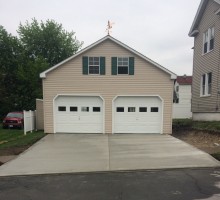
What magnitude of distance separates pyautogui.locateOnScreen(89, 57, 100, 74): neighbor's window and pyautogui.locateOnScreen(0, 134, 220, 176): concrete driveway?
249 inches

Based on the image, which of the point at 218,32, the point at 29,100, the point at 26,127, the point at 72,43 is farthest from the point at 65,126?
the point at 72,43

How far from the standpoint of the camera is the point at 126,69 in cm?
1695

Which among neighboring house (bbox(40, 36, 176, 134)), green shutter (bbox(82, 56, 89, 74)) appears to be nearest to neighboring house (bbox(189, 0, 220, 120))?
neighboring house (bbox(40, 36, 176, 134))

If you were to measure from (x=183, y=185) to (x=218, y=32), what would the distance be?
1304 centimetres

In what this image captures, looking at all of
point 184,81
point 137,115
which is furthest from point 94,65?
point 184,81

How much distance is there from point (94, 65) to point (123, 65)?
6.52ft

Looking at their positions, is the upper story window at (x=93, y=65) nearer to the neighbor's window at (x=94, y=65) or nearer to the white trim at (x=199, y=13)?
the neighbor's window at (x=94, y=65)

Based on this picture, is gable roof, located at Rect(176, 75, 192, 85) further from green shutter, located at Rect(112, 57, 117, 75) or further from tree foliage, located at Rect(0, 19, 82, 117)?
green shutter, located at Rect(112, 57, 117, 75)

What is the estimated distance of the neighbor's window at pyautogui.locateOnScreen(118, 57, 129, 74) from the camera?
16938 millimetres

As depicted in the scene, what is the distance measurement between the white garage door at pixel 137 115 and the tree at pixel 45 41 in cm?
2851

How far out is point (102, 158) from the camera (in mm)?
9281

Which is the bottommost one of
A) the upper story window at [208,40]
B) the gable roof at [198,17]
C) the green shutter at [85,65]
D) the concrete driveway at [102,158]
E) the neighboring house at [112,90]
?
the concrete driveway at [102,158]

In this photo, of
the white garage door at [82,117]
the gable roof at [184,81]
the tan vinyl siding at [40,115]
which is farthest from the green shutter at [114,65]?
the gable roof at [184,81]

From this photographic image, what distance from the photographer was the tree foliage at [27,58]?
3084 centimetres
